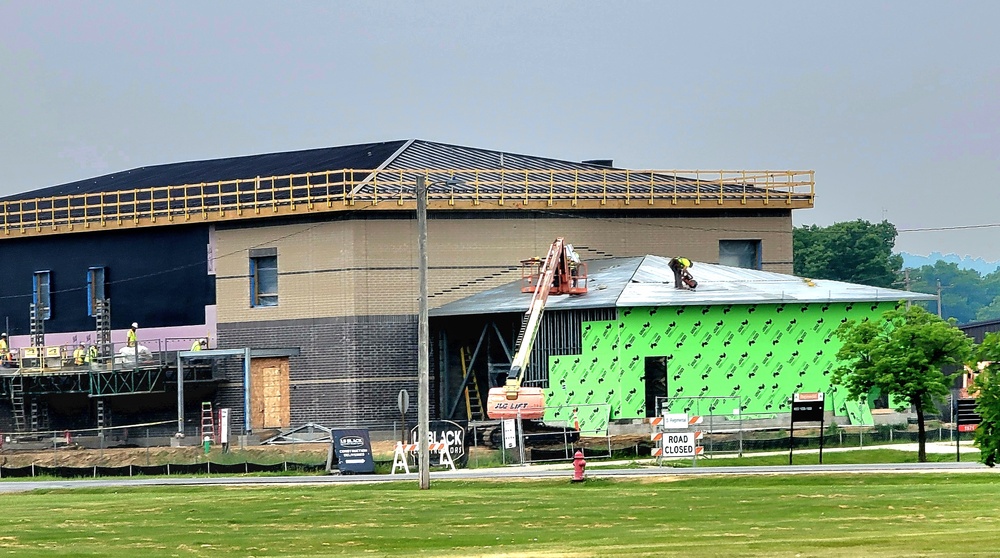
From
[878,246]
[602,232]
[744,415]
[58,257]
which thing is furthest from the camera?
[878,246]

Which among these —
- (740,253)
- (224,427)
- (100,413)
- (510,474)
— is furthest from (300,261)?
(510,474)

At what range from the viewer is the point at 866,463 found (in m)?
46.7

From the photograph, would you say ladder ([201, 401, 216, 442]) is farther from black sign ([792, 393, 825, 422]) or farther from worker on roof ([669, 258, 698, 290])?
black sign ([792, 393, 825, 422])

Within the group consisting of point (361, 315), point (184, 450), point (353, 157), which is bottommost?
point (184, 450)

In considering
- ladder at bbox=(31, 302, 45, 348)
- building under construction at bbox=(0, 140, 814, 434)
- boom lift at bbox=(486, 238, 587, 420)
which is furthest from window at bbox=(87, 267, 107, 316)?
boom lift at bbox=(486, 238, 587, 420)

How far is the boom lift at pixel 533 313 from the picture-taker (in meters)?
57.1

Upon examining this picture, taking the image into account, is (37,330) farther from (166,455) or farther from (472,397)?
(472,397)

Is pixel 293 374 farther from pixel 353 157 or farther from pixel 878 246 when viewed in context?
pixel 878 246

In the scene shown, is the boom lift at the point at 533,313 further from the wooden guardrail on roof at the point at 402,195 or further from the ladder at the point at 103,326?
the ladder at the point at 103,326

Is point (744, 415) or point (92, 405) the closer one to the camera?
point (744, 415)

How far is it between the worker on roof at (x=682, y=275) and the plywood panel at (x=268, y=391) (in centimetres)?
1550

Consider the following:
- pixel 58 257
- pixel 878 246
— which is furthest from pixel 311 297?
pixel 878 246

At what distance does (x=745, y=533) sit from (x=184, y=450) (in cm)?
3796

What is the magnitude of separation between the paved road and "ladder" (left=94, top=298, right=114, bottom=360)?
585 inches
